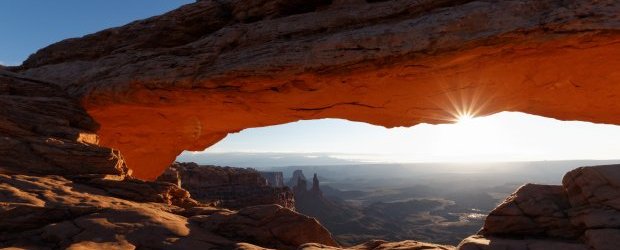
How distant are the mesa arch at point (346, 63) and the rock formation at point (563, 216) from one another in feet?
17.3

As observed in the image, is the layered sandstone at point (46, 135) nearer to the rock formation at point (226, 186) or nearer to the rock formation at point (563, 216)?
the rock formation at point (563, 216)

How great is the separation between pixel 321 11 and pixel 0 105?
13278mm

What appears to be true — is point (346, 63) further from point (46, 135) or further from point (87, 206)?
point (46, 135)

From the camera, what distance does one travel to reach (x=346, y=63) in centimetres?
1477

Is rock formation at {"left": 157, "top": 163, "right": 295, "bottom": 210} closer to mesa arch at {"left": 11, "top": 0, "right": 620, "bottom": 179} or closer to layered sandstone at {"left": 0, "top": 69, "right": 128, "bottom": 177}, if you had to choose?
mesa arch at {"left": 11, "top": 0, "right": 620, "bottom": 179}

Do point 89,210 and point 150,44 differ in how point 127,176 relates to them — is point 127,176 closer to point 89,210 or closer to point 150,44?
point 89,210

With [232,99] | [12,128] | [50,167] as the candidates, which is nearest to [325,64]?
[232,99]

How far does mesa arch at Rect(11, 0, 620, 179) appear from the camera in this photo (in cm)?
1326

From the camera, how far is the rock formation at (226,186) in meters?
49.4

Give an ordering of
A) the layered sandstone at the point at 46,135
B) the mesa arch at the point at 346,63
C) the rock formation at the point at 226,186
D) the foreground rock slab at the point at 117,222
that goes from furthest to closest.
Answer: the rock formation at the point at 226,186, the layered sandstone at the point at 46,135, the mesa arch at the point at 346,63, the foreground rock slab at the point at 117,222

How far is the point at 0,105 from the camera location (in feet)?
52.5

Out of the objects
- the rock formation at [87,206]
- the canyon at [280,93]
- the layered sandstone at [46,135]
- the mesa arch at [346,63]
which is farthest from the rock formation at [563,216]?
the layered sandstone at [46,135]

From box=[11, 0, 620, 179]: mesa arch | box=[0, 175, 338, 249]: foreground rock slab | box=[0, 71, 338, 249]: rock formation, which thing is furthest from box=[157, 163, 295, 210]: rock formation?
box=[0, 175, 338, 249]: foreground rock slab

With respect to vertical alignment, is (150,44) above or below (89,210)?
above
